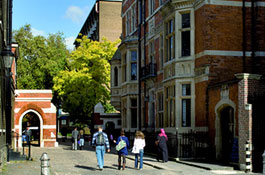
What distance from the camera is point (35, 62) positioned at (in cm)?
5356

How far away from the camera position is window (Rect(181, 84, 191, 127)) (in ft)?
77.7

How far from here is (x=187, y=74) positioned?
77.1 feet

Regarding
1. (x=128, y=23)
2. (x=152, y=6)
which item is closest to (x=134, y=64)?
(x=128, y=23)

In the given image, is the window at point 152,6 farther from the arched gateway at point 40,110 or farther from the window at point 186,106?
the arched gateway at point 40,110

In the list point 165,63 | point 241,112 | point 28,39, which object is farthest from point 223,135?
point 28,39

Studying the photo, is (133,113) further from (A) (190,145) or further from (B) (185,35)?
(A) (190,145)

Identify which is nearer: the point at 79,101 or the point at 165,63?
the point at 165,63

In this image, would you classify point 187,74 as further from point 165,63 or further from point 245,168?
point 245,168

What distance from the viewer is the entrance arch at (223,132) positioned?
20.9m

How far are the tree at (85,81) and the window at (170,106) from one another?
80.7ft

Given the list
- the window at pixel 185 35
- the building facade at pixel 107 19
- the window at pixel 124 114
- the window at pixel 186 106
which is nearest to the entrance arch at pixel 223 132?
the window at pixel 186 106

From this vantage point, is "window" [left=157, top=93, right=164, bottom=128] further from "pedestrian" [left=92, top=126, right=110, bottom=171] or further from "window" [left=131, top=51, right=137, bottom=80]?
"pedestrian" [left=92, top=126, right=110, bottom=171]

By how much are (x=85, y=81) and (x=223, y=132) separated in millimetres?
30050

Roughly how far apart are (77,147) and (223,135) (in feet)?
51.4
